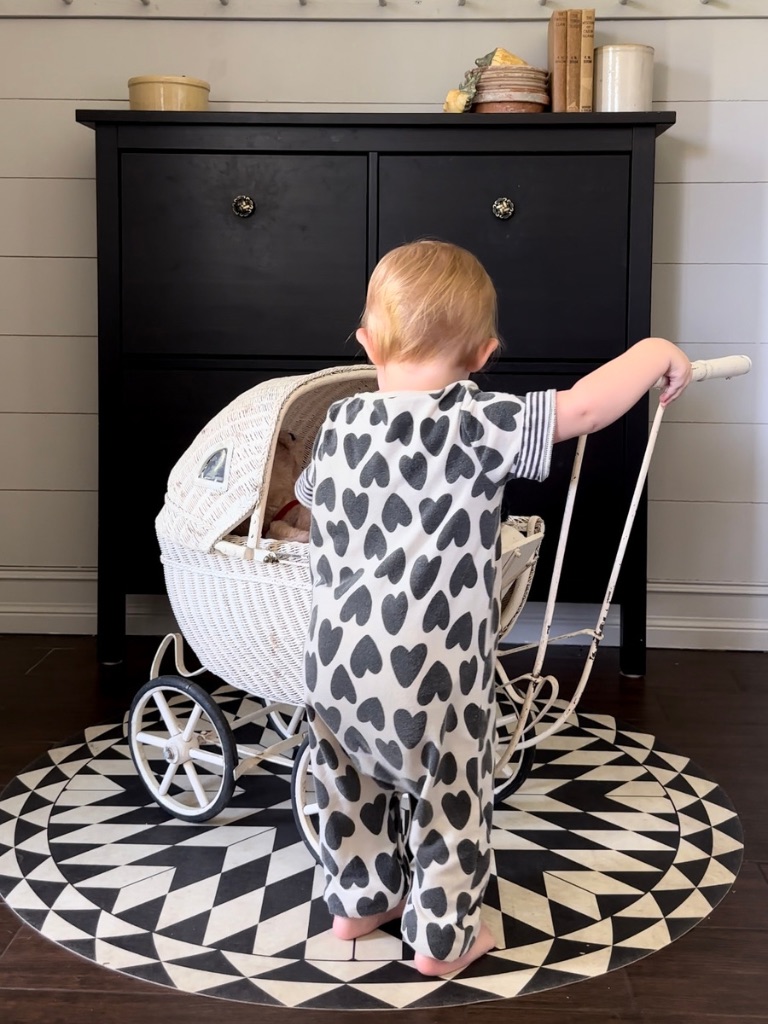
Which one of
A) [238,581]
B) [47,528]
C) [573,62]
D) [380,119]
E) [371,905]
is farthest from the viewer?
[47,528]

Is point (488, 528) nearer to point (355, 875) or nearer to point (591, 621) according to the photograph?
point (355, 875)

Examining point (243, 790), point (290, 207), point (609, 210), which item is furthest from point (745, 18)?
point (243, 790)

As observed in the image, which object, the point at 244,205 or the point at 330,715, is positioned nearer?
the point at 330,715

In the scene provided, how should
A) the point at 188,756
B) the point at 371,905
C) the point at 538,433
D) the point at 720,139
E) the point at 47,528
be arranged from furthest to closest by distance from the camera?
the point at 47,528 < the point at 720,139 < the point at 188,756 < the point at 371,905 < the point at 538,433

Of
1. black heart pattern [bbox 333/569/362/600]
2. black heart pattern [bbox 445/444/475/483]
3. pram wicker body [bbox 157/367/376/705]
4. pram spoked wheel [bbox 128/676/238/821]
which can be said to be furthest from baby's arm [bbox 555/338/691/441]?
pram spoked wheel [bbox 128/676/238/821]

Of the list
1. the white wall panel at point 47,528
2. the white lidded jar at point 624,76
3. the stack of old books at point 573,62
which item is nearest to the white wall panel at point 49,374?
the white wall panel at point 47,528

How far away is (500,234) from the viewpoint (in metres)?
2.77

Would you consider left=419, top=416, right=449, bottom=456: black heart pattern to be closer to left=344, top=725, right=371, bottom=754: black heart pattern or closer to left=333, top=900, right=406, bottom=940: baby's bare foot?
left=344, top=725, right=371, bottom=754: black heart pattern

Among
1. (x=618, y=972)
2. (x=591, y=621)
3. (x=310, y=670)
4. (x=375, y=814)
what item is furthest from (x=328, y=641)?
(x=591, y=621)

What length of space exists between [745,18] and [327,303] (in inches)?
54.5

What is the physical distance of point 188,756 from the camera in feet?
6.59

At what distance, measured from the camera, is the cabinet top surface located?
271 cm

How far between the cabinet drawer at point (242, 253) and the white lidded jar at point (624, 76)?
647 millimetres

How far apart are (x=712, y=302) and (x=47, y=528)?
1.98 meters
